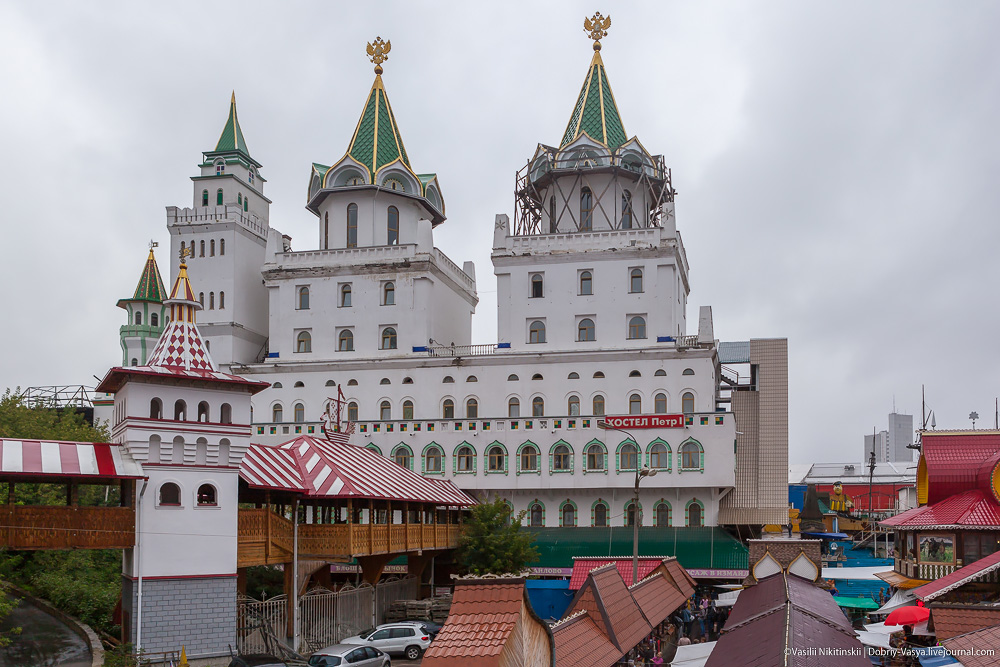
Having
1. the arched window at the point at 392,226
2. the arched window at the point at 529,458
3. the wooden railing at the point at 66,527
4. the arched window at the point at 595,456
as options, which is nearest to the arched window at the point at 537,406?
the arched window at the point at 529,458

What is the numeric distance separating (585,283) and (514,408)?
740 cm

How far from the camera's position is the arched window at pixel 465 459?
4800 cm

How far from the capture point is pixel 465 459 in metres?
48.1

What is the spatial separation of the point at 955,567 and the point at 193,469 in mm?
22643

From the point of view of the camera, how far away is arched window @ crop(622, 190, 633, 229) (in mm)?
52750

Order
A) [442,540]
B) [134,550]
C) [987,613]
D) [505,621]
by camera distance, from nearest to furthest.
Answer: [505,621]
[987,613]
[134,550]
[442,540]

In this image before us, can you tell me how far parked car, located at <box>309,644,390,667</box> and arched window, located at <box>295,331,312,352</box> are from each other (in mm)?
27258

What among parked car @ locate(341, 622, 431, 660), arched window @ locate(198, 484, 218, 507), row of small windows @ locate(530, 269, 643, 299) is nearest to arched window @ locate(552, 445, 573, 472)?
row of small windows @ locate(530, 269, 643, 299)

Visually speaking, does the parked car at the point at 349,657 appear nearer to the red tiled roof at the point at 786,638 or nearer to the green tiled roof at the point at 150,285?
the red tiled roof at the point at 786,638

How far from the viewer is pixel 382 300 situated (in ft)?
168

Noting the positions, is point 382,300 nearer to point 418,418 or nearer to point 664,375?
point 418,418

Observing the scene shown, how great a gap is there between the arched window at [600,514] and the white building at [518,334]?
65 mm

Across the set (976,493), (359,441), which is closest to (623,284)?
(359,441)

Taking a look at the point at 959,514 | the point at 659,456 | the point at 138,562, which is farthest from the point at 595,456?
the point at 138,562
